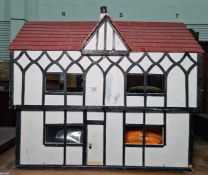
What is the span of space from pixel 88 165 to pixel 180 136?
2.71m

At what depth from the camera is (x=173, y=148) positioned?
27.9ft

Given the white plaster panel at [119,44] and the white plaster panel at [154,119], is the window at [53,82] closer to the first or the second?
the white plaster panel at [119,44]

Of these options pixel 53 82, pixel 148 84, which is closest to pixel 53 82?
pixel 53 82

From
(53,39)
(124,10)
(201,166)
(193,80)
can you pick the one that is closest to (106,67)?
(53,39)

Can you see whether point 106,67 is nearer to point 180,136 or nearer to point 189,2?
point 180,136

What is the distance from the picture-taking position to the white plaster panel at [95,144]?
850 centimetres

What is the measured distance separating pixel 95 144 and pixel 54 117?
1379 mm

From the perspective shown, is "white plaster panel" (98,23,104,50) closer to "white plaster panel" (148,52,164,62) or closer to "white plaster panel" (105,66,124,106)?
"white plaster panel" (105,66,124,106)

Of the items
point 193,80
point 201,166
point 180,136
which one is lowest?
point 201,166

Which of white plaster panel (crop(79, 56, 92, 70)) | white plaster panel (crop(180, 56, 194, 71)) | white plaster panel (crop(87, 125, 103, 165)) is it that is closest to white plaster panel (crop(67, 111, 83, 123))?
white plaster panel (crop(87, 125, 103, 165))

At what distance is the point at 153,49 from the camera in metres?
8.52

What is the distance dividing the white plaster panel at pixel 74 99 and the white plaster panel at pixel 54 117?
14.9 inches

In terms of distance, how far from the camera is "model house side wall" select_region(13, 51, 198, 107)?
852 cm

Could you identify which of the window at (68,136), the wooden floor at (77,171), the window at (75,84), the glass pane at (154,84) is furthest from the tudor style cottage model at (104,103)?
the window at (75,84)
